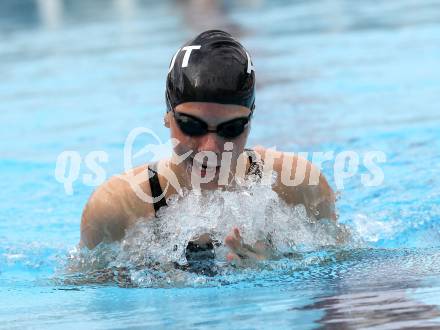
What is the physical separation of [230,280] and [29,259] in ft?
6.38

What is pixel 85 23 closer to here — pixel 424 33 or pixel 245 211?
pixel 424 33

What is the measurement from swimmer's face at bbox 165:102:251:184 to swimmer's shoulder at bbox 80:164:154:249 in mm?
357

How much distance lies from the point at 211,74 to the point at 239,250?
0.70m

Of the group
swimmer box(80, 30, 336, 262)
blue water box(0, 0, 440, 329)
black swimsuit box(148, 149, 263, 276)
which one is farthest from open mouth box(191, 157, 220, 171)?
blue water box(0, 0, 440, 329)

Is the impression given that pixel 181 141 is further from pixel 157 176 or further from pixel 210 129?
pixel 157 176

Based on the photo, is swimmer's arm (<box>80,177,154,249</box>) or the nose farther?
swimmer's arm (<box>80,177,154,249</box>)

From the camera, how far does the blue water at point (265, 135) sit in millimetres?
3260

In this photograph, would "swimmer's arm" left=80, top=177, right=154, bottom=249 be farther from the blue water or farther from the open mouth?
the open mouth

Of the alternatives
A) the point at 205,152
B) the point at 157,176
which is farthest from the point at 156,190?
the point at 205,152

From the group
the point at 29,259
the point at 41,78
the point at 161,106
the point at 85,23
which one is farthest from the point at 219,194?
the point at 85,23

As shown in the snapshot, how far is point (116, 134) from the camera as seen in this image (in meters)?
8.38

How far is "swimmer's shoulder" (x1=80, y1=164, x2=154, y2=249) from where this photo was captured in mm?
3879

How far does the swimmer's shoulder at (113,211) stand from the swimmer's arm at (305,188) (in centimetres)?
60

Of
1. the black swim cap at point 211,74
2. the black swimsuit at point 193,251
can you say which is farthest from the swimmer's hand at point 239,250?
the black swim cap at point 211,74
